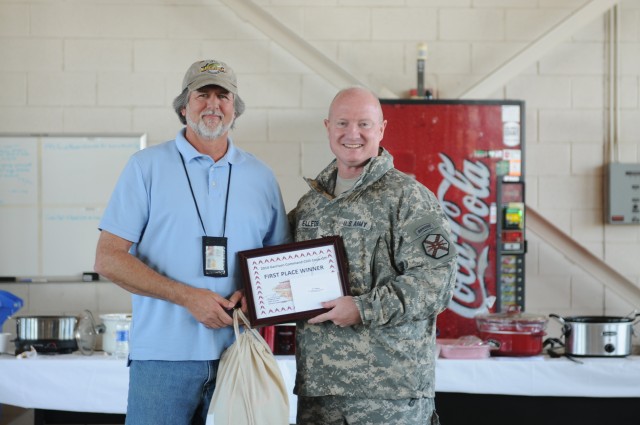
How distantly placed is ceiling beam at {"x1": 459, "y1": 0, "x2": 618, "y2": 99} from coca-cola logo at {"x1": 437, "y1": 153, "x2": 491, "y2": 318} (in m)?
0.67

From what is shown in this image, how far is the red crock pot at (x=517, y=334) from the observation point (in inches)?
155

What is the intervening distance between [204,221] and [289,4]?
3130 mm

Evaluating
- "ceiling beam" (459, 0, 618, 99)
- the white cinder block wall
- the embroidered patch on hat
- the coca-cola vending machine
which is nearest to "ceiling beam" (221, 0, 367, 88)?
the white cinder block wall

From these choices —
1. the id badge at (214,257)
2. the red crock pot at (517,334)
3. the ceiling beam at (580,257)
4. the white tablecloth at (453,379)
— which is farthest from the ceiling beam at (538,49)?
the id badge at (214,257)

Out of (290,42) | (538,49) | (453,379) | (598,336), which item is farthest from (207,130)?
(538,49)

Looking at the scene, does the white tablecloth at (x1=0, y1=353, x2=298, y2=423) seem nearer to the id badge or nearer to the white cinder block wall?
the white cinder block wall

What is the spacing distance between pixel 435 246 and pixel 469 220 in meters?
2.25

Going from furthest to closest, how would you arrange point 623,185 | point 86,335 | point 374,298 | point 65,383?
1. point 623,185
2. point 86,335
3. point 65,383
4. point 374,298

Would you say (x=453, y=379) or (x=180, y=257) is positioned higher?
(x=180, y=257)

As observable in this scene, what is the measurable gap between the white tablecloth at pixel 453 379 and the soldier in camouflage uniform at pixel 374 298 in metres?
1.37

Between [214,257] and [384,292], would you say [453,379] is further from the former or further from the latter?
[214,257]

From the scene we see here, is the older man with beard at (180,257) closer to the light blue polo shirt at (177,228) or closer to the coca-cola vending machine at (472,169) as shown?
A: the light blue polo shirt at (177,228)

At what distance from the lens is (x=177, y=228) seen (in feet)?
7.83

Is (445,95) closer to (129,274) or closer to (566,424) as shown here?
(566,424)
